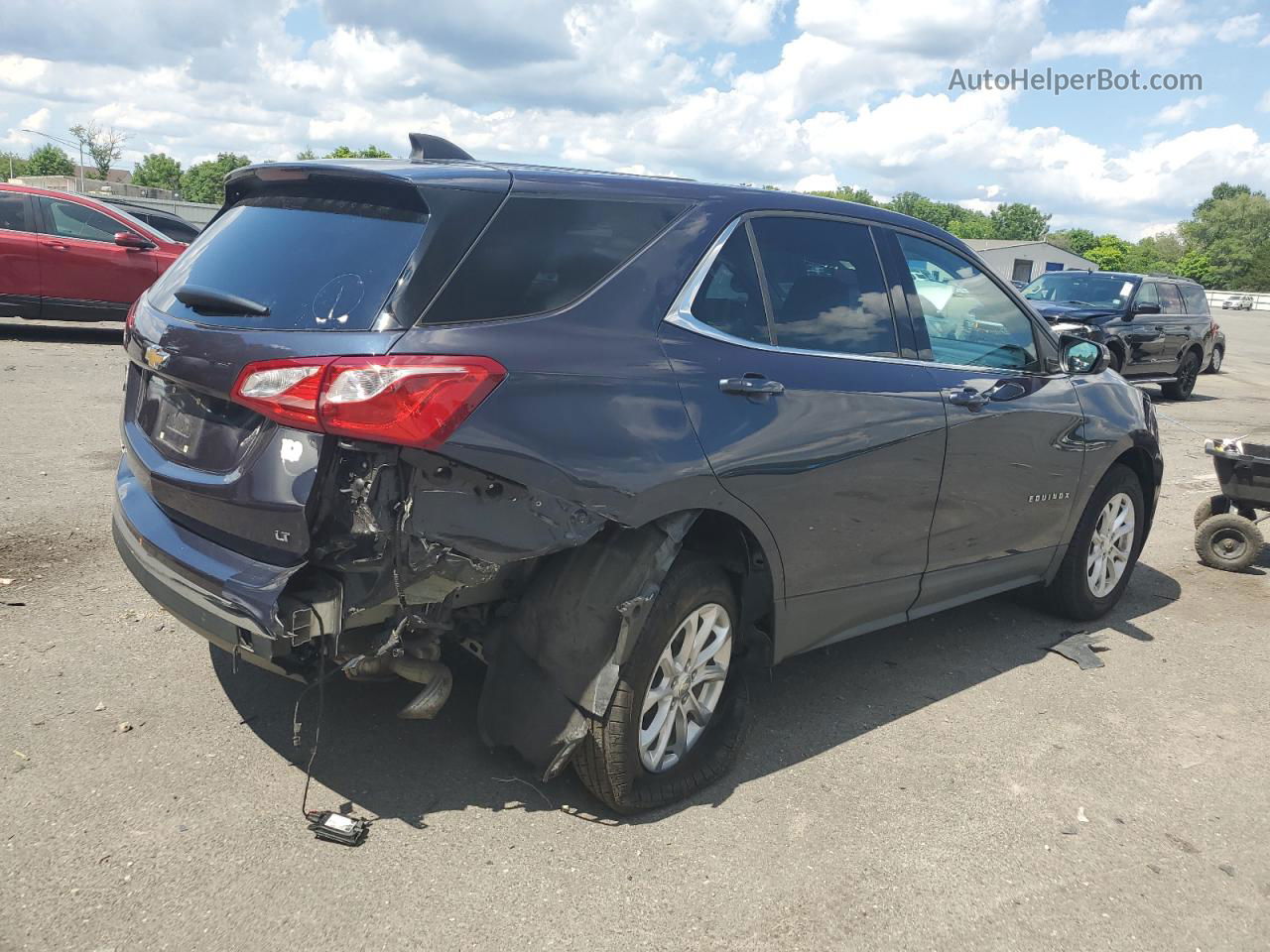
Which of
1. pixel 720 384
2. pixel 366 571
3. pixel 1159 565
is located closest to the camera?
pixel 366 571

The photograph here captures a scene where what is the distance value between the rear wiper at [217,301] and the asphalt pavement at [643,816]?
146 centimetres

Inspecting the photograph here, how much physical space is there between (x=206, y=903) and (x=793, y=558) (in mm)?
2087

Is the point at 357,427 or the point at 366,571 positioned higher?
the point at 357,427

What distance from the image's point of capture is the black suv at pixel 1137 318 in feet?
48.5

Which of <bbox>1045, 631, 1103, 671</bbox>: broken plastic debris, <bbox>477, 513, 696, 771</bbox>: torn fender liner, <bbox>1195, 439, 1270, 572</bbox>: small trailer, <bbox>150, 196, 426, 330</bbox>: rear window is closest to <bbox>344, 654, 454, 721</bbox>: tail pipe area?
<bbox>477, 513, 696, 771</bbox>: torn fender liner

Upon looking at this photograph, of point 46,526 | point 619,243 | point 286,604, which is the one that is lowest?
point 46,526

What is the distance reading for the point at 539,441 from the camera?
2943 millimetres

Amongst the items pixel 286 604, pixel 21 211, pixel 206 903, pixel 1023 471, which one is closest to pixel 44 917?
pixel 206 903

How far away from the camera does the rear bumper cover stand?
2.84 metres

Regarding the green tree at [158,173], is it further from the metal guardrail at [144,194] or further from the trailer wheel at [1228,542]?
the trailer wheel at [1228,542]

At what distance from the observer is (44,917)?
2.67 meters

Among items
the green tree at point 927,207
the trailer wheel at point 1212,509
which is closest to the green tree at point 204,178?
the green tree at point 927,207

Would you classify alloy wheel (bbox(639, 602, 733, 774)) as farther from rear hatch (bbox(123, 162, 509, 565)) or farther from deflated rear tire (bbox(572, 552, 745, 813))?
rear hatch (bbox(123, 162, 509, 565))

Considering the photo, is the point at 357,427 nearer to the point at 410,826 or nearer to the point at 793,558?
the point at 410,826
